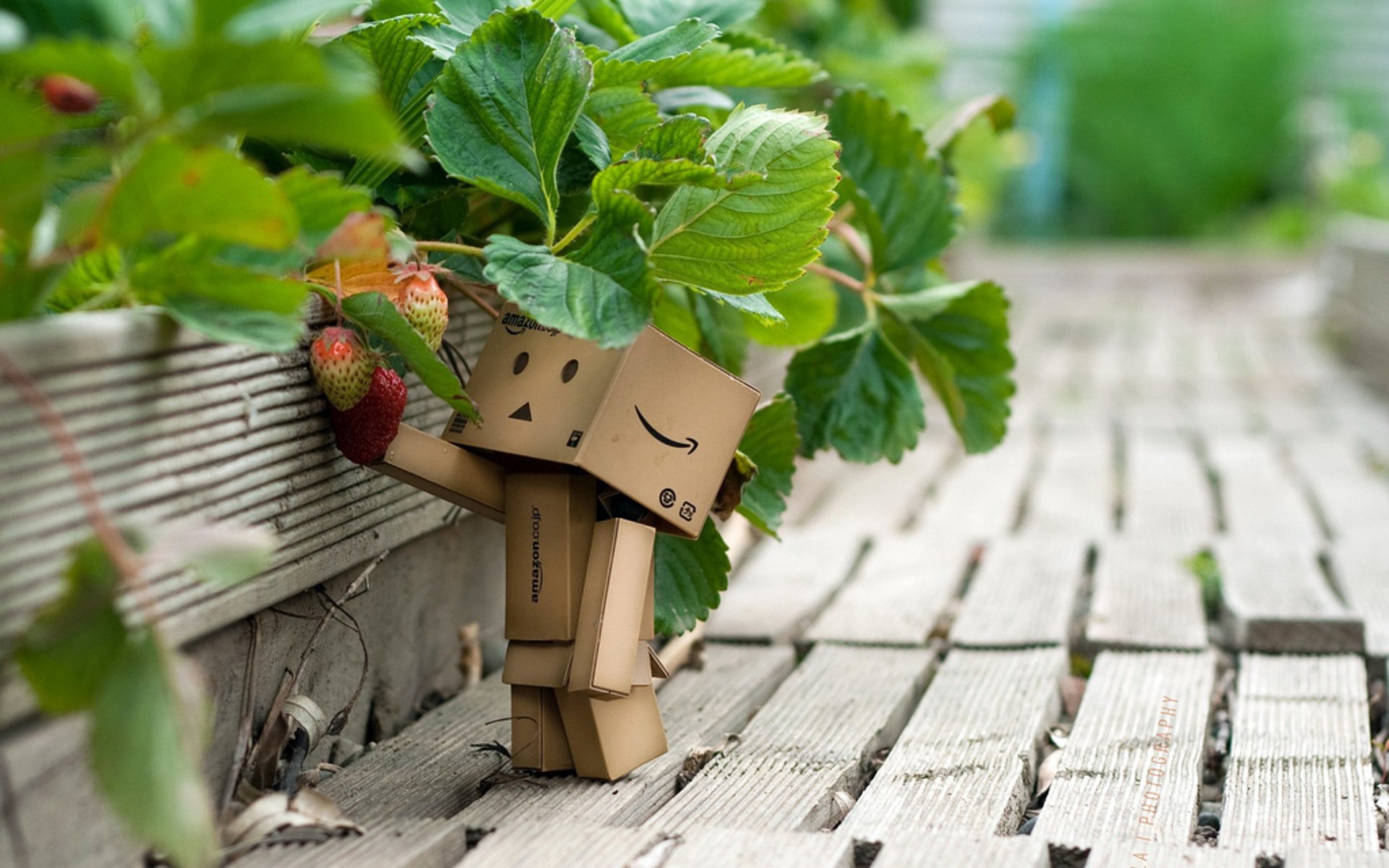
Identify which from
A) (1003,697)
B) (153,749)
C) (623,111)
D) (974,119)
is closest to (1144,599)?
(1003,697)

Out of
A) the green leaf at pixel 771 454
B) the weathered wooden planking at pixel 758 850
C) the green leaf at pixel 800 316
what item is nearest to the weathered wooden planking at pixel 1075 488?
the green leaf at pixel 800 316

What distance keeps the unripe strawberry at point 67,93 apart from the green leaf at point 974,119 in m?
1.18

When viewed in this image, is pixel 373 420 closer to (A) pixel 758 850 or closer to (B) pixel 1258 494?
(A) pixel 758 850

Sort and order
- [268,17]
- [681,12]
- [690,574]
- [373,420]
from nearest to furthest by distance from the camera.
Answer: [268,17] → [373,420] → [690,574] → [681,12]

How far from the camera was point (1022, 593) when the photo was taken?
1.87 meters

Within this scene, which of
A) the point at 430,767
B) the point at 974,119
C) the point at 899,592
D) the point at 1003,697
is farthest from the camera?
the point at 899,592

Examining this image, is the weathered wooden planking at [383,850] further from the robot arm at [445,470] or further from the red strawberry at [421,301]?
the red strawberry at [421,301]

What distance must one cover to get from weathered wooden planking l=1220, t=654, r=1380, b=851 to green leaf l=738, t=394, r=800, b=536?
0.49 m

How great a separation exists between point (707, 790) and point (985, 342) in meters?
0.67

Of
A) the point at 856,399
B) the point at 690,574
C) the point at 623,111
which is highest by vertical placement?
the point at 623,111

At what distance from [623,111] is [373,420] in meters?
0.37

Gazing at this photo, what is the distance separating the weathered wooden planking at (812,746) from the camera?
1132 mm

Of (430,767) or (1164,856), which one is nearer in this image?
Answer: (1164,856)

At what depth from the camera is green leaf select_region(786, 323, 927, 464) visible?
1568 mm
